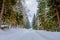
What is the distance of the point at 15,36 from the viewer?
1339 mm

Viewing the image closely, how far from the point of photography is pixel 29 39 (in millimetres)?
1280

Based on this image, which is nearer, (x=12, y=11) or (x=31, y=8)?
(x=12, y=11)

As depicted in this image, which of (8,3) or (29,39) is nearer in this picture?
(29,39)

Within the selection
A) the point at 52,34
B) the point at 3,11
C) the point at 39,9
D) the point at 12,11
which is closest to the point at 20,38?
the point at 52,34

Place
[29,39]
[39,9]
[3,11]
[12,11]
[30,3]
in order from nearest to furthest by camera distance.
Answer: [29,39] < [3,11] < [12,11] < [39,9] < [30,3]

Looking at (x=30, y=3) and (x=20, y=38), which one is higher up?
(x=30, y=3)

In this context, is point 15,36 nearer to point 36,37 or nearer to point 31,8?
point 36,37

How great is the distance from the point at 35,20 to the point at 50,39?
1092cm

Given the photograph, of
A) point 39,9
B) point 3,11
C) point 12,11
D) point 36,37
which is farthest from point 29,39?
point 39,9

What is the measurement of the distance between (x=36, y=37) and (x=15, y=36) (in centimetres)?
21

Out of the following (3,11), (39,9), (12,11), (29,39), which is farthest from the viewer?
(39,9)

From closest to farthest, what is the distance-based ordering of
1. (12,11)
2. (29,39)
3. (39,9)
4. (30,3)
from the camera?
(29,39) < (12,11) < (39,9) < (30,3)

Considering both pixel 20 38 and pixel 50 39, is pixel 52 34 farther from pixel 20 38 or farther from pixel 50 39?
pixel 20 38

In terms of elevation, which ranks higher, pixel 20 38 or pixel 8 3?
pixel 8 3
